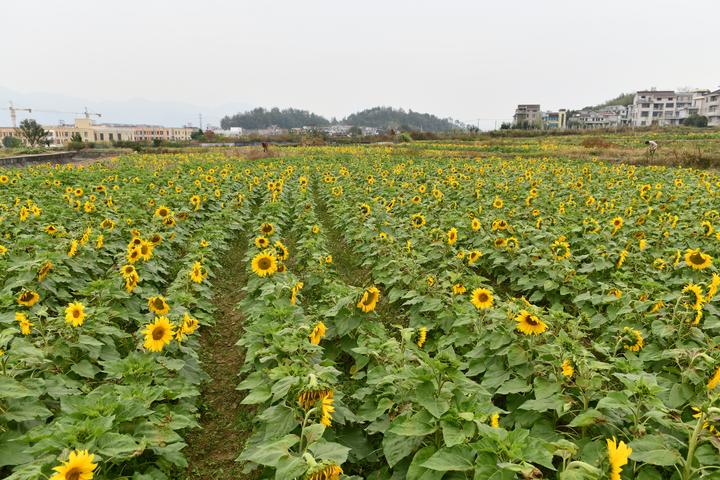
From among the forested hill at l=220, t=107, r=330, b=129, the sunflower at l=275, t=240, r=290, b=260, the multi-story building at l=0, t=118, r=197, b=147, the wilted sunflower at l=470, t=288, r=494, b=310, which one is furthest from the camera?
the forested hill at l=220, t=107, r=330, b=129

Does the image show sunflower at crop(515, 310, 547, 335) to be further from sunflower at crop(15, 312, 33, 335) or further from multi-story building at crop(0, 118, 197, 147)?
multi-story building at crop(0, 118, 197, 147)

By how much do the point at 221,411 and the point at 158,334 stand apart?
3.72 feet

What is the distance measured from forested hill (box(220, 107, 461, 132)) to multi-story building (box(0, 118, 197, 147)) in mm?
23216

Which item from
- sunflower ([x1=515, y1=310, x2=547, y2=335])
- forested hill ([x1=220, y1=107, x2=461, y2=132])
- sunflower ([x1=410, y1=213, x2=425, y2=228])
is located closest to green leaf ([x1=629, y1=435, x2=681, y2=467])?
sunflower ([x1=515, y1=310, x2=547, y2=335])

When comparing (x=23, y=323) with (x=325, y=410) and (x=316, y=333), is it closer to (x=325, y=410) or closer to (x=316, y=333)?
(x=316, y=333)

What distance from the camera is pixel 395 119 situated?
15612 centimetres

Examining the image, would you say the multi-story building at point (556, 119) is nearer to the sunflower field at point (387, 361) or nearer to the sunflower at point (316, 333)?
the sunflower field at point (387, 361)

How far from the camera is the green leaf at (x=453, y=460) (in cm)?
204

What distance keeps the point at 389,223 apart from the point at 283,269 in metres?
3.57

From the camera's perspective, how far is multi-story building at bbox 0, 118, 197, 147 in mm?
110500

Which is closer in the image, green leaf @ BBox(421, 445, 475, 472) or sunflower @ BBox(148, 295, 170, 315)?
green leaf @ BBox(421, 445, 475, 472)

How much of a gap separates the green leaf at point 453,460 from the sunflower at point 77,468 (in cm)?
146

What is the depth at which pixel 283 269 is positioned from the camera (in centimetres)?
541

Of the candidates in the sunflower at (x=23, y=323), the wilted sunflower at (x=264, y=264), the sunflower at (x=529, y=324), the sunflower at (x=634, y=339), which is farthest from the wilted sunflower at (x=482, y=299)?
the sunflower at (x=23, y=323)
